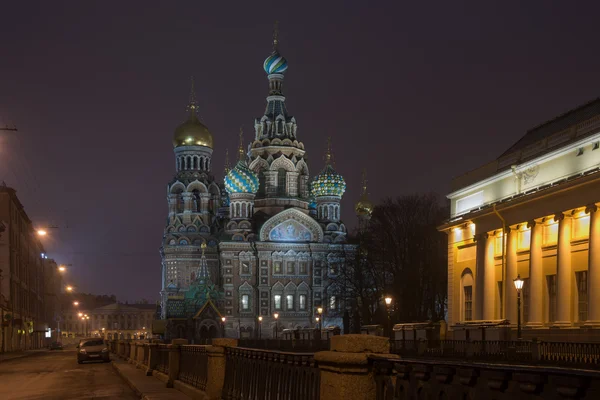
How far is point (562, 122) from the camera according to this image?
4581cm

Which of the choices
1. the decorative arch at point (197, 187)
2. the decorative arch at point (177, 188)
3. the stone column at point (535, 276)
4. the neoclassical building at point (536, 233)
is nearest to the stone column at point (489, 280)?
the neoclassical building at point (536, 233)

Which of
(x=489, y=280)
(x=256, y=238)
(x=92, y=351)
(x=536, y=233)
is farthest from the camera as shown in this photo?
(x=256, y=238)

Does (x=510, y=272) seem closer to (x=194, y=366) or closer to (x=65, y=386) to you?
(x=65, y=386)

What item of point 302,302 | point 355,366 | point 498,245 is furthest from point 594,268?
point 302,302

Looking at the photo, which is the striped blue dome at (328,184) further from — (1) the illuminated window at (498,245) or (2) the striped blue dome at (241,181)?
(1) the illuminated window at (498,245)

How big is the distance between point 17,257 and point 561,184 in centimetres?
4955

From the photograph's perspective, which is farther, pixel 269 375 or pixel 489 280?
pixel 489 280

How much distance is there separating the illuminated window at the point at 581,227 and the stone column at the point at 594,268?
1.22 metres

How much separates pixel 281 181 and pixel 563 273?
2506 inches

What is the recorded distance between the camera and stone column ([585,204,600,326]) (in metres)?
35.4

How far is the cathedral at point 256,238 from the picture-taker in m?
93.0

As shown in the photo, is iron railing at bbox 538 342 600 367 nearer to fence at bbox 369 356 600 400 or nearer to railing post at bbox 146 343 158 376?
railing post at bbox 146 343 158 376

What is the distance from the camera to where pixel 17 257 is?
242 ft

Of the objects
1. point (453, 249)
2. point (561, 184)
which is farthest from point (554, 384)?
point (453, 249)
